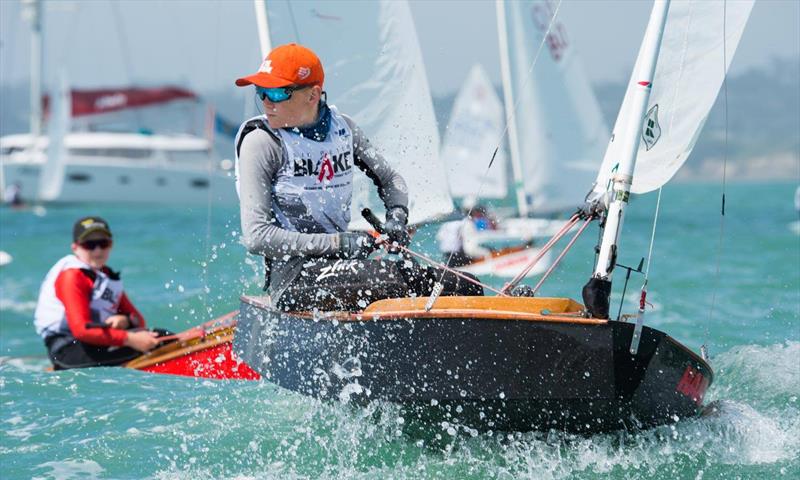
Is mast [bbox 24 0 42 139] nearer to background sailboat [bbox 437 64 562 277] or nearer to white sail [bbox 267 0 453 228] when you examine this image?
background sailboat [bbox 437 64 562 277]

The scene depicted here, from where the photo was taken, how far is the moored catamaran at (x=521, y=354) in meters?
3.77

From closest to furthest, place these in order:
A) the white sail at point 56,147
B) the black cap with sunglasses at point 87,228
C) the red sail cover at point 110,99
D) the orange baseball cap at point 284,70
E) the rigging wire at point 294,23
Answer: the orange baseball cap at point 284,70, the black cap with sunglasses at point 87,228, the rigging wire at point 294,23, the white sail at point 56,147, the red sail cover at point 110,99

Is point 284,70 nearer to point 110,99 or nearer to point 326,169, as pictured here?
point 326,169

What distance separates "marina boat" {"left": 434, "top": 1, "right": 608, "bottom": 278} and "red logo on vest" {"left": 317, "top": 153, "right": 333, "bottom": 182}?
379 inches

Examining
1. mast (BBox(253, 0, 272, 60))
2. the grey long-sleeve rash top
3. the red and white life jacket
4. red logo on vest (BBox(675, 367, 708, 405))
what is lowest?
the red and white life jacket

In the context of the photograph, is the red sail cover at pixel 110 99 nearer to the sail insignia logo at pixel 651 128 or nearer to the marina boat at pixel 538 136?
the marina boat at pixel 538 136

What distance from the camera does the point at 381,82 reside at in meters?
7.70

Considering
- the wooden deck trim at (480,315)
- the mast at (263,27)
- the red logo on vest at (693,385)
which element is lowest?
the red logo on vest at (693,385)

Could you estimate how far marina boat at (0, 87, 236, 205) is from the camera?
3925 cm

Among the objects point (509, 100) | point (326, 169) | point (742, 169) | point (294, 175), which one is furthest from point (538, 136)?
point (742, 169)

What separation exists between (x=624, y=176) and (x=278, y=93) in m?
1.33

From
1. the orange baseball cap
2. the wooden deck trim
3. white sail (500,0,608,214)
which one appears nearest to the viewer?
the wooden deck trim

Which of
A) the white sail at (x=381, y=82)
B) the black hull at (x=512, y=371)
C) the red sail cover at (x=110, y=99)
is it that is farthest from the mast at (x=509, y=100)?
the red sail cover at (x=110, y=99)

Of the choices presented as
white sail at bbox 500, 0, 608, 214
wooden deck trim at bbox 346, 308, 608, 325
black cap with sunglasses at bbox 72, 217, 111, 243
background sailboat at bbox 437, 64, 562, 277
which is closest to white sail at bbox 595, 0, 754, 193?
wooden deck trim at bbox 346, 308, 608, 325
